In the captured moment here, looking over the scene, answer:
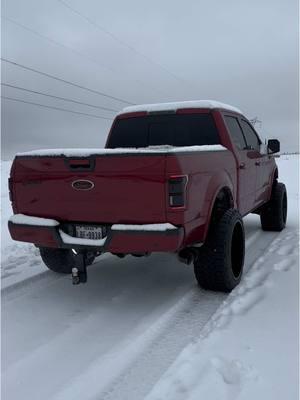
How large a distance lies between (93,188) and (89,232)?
1.31 feet

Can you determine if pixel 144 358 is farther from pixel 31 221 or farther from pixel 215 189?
pixel 215 189

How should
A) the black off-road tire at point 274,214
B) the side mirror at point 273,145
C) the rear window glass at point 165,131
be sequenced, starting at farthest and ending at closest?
1. the black off-road tire at point 274,214
2. the side mirror at point 273,145
3. the rear window glass at point 165,131

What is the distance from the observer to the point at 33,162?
3.88m

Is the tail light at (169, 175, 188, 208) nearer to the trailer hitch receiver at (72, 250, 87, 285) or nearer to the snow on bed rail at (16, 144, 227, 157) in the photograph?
the snow on bed rail at (16, 144, 227, 157)

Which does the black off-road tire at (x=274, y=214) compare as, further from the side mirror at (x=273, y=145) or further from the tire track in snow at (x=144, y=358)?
the tire track in snow at (x=144, y=358)

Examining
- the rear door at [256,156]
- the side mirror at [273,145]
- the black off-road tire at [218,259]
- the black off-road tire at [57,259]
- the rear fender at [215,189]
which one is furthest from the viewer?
the side mirror at [273,145]

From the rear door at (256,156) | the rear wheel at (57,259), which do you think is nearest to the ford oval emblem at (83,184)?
the rear wheel at (57,259)

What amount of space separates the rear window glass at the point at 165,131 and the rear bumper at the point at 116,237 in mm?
2036

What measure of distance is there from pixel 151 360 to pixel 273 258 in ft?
9.96

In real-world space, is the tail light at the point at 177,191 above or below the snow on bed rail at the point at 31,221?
above

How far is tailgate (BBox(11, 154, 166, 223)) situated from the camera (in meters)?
3.45

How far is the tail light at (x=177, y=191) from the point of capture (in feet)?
11.2

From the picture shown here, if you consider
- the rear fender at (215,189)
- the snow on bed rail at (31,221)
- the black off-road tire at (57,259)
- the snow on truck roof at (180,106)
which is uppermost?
the snow on truck roof at (180,106)

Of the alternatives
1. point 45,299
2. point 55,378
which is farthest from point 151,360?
point 45,299
